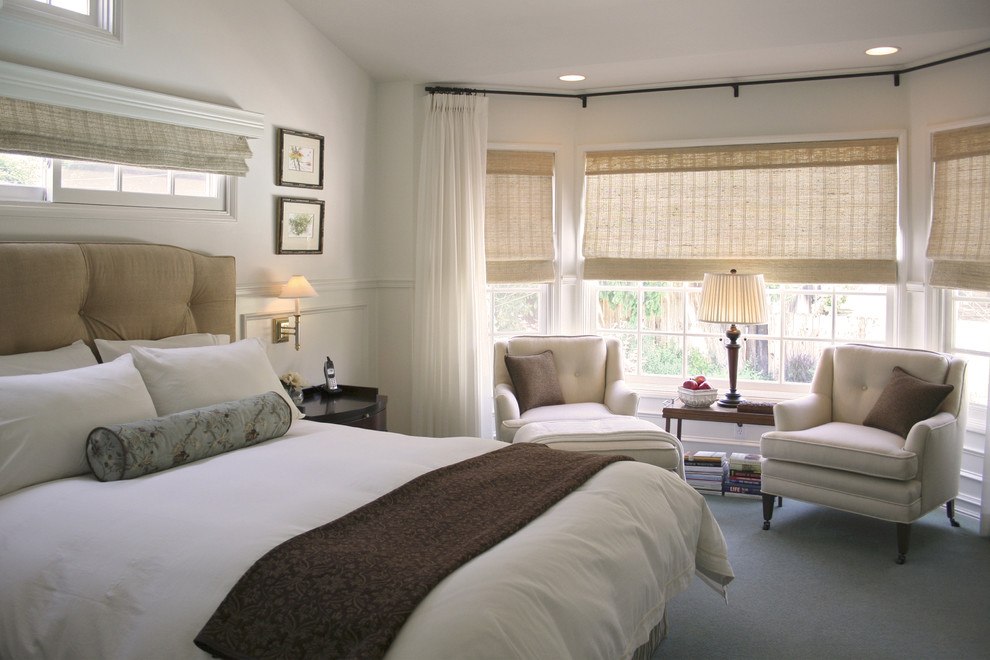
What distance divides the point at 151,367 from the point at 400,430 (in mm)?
2505

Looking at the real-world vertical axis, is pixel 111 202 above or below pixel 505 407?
above

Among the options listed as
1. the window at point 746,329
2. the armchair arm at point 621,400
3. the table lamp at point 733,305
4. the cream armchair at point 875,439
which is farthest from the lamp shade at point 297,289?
the cream armchair at point 875,439

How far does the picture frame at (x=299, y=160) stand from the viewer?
4.22 metres

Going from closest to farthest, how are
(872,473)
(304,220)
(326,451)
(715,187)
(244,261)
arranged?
(326,451) → (872,473) → (244,261) → (304,220) → (715,187)

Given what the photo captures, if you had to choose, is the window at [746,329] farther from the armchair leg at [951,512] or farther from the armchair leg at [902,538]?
the armchair leg at [902,538]

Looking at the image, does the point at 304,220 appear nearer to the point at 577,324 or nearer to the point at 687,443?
the point at 577,324

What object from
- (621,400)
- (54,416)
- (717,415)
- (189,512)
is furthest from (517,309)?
(189,512)

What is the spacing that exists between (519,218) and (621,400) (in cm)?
155

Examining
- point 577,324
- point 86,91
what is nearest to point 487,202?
point 577,324

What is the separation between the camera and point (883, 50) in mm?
4246

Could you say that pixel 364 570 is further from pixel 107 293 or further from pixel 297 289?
pixel 297 289

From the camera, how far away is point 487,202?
17.4ft

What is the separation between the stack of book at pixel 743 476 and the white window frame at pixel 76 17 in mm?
3897

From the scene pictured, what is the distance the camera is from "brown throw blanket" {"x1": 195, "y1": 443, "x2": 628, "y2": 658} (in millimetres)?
1661
